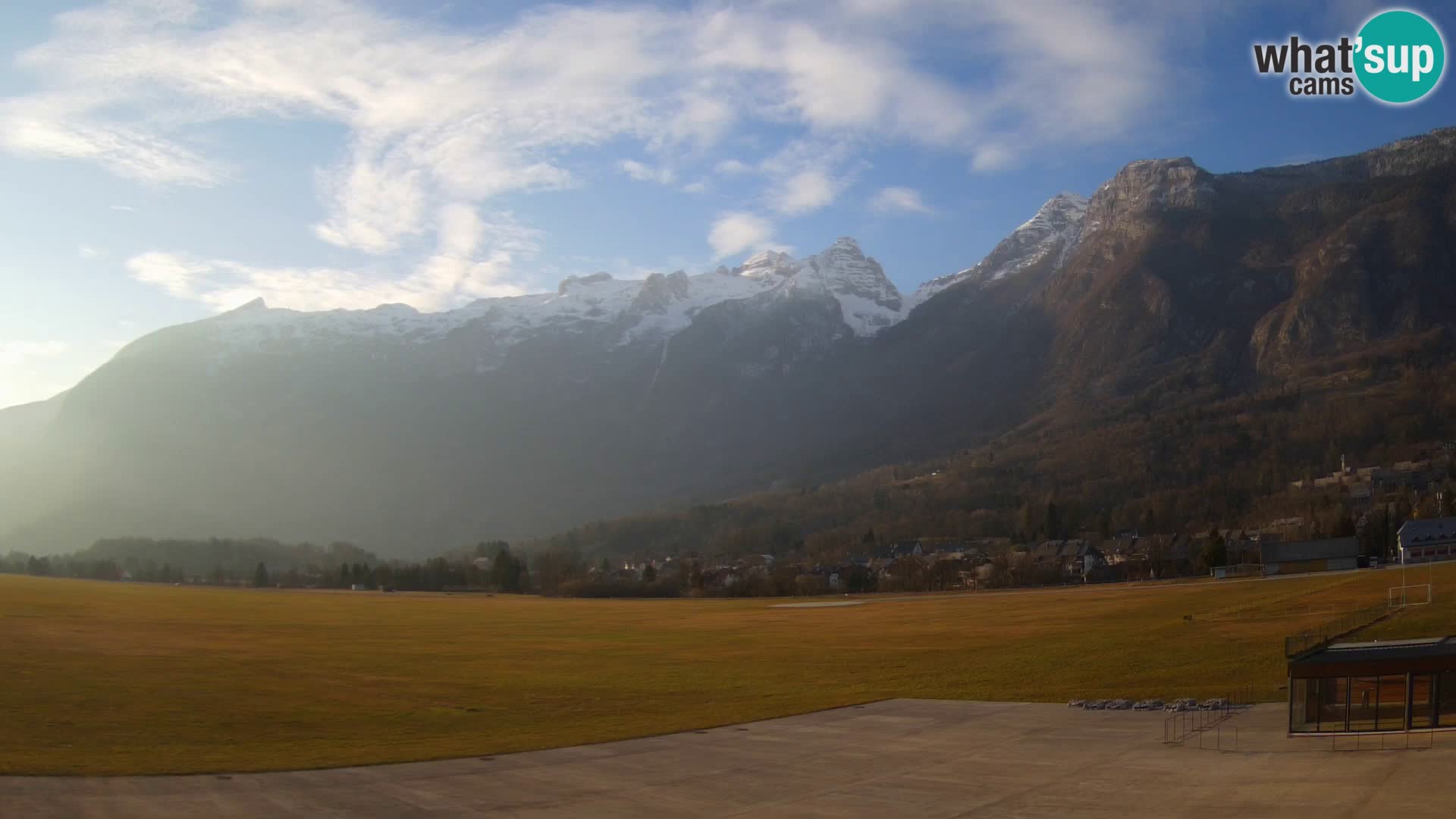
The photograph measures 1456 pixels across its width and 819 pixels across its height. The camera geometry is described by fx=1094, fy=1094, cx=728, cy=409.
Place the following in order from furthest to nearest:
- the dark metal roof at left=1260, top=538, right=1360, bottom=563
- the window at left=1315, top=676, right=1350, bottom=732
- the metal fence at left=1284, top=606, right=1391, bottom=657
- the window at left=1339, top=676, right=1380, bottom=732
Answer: the dark metal roof at left=1260, top=538, right=1360, bottom=563 → the metal fence at left=1284, top=606, right=1391, bottom=657 → the window at left=1315, top=676, right=1350, bottom=732 → the window at left=1339, top=676, right=1380, bottom=732

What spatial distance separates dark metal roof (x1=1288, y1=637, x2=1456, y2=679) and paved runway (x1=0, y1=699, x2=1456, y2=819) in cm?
241

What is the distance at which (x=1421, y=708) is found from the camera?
3719cm

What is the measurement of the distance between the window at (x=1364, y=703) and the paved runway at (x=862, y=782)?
2245 mm

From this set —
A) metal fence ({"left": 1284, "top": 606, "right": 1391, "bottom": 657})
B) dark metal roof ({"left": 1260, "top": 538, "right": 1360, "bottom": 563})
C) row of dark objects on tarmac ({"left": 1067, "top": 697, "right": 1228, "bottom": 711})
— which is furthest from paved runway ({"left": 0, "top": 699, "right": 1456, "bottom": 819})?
dark metal roof ({"left": 1260, "top": 538, "right": 1360, "bottom": 563})

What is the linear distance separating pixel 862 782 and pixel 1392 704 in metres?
18.7

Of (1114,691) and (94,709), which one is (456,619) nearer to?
(94,709)

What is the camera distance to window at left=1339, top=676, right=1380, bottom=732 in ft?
124

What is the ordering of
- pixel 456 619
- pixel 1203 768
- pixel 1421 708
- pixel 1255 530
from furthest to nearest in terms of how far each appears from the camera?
pixel 1255 530 → pixel 456 619 → pixel 1421 708 → pixel 1203 768

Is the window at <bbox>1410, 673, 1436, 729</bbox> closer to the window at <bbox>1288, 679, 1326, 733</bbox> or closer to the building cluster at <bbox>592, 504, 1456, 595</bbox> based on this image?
the window at <bbox>1288, 679, 1326, 733</bbox>

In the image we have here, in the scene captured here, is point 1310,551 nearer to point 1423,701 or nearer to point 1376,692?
point 1423,701

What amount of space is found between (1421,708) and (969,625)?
157 ft

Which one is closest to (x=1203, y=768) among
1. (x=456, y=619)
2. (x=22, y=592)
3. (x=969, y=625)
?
(x=969, y=625)

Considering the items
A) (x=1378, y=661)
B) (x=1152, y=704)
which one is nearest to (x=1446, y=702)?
(x=1378, y=661)

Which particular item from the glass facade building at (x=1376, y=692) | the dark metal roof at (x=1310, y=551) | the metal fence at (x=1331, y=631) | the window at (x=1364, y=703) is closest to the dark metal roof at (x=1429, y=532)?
the dark metal roof at (x=1310, y=551)
